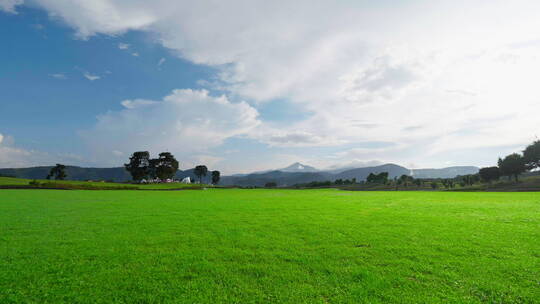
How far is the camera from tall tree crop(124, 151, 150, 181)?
109 meters

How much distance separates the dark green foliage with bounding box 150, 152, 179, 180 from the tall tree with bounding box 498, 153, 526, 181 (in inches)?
5497

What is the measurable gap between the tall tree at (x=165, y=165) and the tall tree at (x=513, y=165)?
140 metres

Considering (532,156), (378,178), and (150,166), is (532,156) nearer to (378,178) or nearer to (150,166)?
(378,178)

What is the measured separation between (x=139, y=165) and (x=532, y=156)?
158 m

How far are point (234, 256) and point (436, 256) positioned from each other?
6.13m

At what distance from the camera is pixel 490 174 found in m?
103

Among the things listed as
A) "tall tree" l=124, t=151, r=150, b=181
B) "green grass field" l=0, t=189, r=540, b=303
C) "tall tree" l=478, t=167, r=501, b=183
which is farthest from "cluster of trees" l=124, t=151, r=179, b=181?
"tall tree" l=478, t=167, r=501, b=183

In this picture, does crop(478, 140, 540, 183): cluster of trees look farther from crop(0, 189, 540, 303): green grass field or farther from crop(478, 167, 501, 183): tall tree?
crop(0, 189, 540, 303): green grass field

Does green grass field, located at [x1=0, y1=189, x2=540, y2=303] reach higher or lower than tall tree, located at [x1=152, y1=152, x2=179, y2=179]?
lower

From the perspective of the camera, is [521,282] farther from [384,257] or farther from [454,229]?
[454,229]

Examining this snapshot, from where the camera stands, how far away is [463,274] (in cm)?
607

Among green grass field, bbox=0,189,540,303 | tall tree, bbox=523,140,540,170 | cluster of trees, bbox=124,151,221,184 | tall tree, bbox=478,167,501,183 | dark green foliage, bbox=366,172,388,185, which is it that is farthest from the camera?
dark green foliage, bbox=366,172,388,185

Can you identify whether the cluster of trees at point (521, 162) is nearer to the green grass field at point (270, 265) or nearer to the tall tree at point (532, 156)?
the tall tree at point (532, 156)

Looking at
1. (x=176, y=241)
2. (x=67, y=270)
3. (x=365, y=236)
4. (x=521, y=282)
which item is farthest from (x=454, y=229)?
(x=67, y=270)
